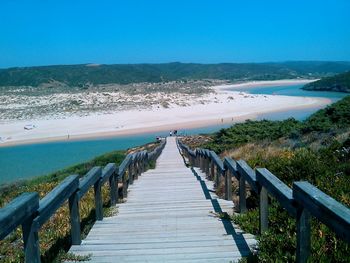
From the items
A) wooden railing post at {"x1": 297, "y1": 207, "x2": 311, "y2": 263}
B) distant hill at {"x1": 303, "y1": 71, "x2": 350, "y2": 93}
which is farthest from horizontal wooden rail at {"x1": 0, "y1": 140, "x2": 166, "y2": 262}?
distant hill at {"x1": 303, "y1": 71, "x2": 350, "y2": 93}

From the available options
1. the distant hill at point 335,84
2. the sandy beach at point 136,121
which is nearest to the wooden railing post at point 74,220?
the sandy beach at point 136,121

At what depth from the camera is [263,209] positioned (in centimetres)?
459

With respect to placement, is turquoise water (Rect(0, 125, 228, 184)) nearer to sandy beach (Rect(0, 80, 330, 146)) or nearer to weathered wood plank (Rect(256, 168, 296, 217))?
sandy beach (Rect(0, 80, 330, 146))

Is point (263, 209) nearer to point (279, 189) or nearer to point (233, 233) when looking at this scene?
point (233, 233)

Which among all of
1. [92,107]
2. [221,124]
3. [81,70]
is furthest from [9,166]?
[81,70]

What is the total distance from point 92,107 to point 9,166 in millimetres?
32052

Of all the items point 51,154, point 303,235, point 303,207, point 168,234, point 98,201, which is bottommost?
point 51,154

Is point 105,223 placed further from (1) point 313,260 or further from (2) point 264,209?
(1) point 313,260

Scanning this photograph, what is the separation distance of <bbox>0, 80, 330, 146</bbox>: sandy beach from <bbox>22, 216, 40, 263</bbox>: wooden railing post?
3796 cm

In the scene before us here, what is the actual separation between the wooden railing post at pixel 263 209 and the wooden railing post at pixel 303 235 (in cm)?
116

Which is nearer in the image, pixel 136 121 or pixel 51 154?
pixel 51 154

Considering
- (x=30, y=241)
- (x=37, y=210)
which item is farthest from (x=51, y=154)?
(x=30, y=241)

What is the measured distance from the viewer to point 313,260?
3.48 meters

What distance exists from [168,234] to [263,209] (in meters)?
1.20
